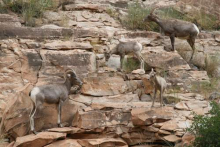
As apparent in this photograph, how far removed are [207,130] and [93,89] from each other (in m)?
3.58

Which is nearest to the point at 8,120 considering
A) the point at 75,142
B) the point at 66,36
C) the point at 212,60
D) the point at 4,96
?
the point at 4,96

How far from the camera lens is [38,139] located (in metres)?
8.68

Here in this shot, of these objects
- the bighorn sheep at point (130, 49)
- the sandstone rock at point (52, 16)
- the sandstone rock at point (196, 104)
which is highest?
the sandstone rock at point (52, 16)

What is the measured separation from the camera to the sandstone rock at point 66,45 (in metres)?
11.3

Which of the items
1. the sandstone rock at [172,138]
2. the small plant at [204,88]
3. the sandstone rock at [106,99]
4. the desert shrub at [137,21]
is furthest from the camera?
the desert shrub at [137,21]

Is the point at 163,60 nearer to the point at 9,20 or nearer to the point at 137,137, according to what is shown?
the point at 137,137

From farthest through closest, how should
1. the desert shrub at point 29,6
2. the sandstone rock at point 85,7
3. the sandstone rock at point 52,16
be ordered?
the sandstone rock at point 85,7 → the sandstone rock at point 52,16 → the desert shrub at point 29,6

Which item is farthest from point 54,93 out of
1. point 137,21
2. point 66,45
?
point 137,21

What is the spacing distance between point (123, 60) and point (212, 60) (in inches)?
139

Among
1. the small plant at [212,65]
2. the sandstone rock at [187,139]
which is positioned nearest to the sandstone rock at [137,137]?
the sandstone rock at [187,139]

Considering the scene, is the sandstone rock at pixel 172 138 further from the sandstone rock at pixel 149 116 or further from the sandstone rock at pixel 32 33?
the sandstone rock at pixel 32 33

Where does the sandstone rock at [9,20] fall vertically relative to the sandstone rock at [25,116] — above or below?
above

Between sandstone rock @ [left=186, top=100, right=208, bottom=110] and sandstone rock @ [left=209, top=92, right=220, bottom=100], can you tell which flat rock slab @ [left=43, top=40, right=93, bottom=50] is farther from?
sandstone rock @ [left=209, top=92, right=220, bottom=100]

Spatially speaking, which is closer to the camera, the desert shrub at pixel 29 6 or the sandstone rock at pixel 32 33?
the sandstone rock at pixel 32 33
